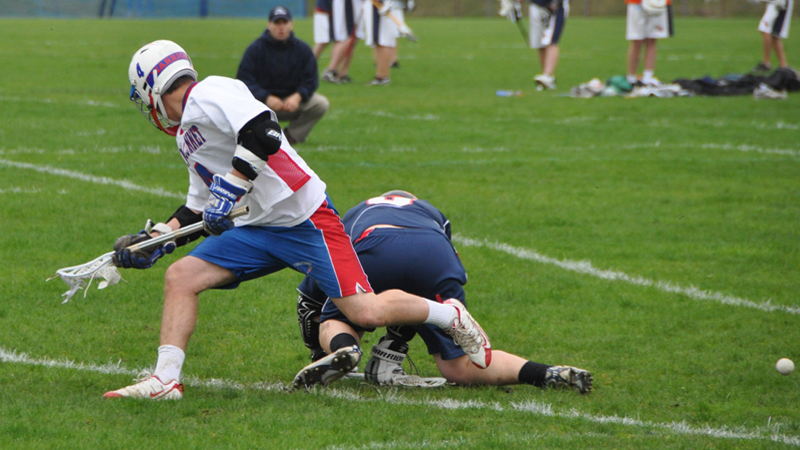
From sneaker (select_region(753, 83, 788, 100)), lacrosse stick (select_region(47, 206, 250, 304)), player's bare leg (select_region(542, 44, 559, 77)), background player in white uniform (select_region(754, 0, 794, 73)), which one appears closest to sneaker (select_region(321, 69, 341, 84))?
player's bare leg (select_region(542, 44, 559, 77))

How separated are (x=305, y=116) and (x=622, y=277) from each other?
17.1 feet

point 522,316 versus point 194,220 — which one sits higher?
point 194,220

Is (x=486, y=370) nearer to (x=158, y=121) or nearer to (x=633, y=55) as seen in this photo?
(x=158, y=121)

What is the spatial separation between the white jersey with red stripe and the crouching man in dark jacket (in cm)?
591

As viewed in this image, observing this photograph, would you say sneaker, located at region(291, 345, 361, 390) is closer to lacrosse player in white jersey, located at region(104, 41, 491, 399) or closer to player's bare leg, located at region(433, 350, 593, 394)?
lacrosse player in white jersey, located at region(104, 41, 491, 399)

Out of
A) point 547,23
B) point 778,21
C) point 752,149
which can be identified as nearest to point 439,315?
point 752,149

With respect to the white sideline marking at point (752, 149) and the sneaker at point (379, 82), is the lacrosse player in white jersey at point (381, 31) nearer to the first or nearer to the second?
the sneaker at point (379, 82)

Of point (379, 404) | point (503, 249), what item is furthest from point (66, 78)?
point (379, 404)

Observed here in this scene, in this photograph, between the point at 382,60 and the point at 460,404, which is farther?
the point at 382,60

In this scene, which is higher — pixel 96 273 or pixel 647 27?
pixel 647 27

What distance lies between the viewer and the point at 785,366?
4.55 metres

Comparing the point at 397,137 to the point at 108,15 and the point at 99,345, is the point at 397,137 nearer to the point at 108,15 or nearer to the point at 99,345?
the point at 99,345

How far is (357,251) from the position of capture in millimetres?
4512

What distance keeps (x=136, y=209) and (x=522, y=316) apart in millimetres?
3587
